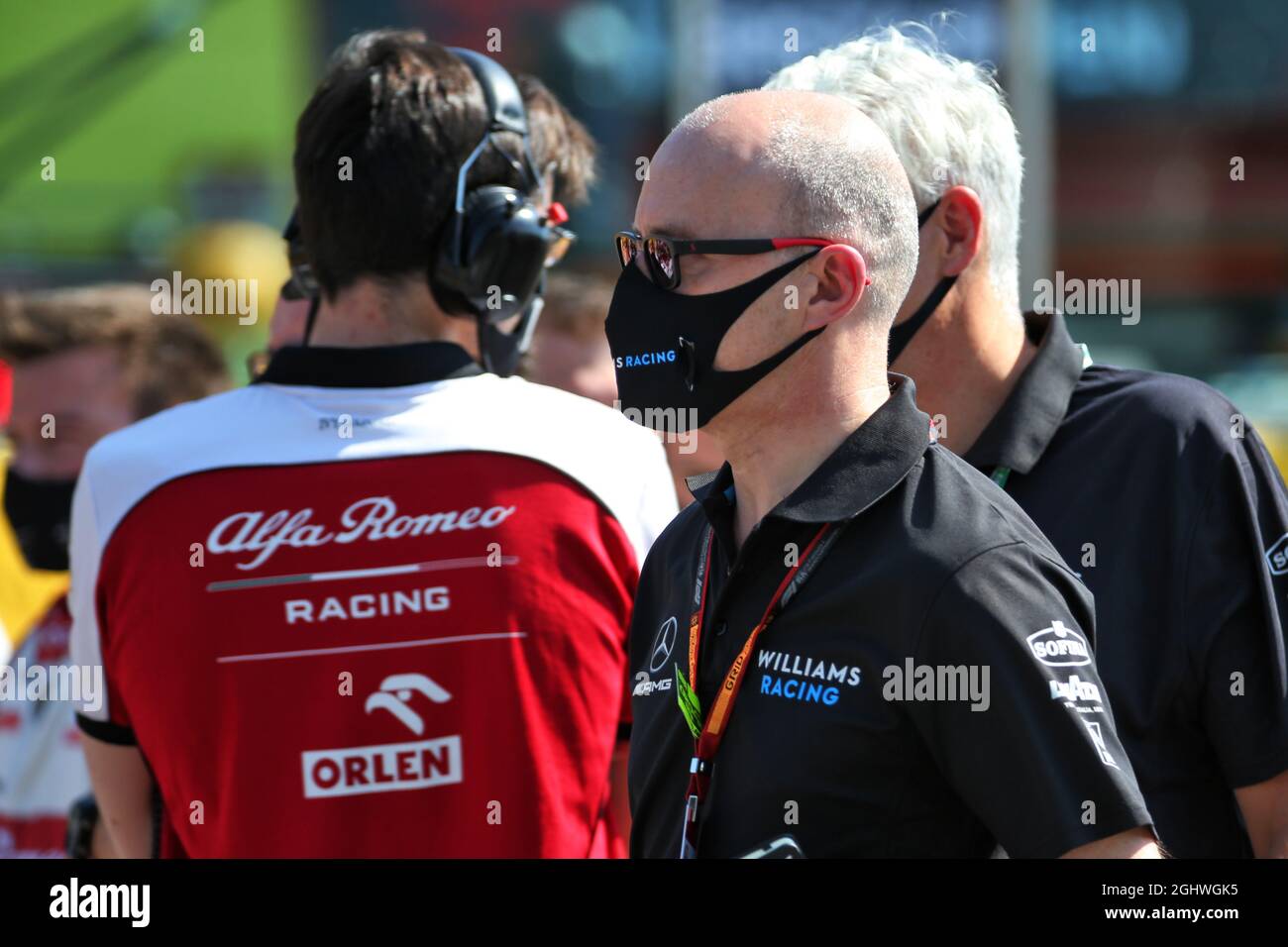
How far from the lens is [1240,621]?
2.14 m

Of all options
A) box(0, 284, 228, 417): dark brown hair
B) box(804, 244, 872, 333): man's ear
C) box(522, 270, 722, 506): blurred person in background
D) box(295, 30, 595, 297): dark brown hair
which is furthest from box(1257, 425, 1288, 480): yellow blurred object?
box(804, 244, 872, 333): man's ear

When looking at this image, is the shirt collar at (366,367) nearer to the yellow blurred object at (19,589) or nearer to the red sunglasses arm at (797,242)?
the red sunglasses arm at (797,242)

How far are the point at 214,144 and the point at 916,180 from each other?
1839cm

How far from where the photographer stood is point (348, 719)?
2227 millimetres

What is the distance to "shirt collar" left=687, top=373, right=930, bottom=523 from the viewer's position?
1.75m

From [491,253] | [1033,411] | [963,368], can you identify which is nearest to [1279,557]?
[1033,411]

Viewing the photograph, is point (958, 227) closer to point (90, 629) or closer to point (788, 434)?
point (788, 434)

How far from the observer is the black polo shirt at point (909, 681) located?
161 cm

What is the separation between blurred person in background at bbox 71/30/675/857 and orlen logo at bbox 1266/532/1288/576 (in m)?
0.90

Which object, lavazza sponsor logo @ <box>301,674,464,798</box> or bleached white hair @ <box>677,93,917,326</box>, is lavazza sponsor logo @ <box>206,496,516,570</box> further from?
bleached white hair @ <box>677,93,917,326</box>

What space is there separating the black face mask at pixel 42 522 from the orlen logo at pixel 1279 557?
2825 millimetres

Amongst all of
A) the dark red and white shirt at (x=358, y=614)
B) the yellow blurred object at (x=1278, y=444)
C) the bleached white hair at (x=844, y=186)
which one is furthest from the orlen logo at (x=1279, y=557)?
the yellow blurred object at (x=1278, y=444)
